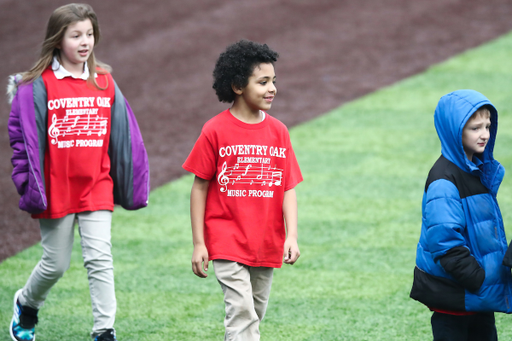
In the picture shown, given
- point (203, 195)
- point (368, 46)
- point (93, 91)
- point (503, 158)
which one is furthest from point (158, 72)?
point (203, 195)

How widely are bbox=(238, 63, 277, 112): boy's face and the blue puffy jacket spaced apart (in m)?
0.81

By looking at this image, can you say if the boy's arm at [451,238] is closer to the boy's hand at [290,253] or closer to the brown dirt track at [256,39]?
the boy's hand at [290,253]

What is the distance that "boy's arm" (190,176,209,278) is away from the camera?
11.0 ft

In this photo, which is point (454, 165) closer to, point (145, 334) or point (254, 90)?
point (254, 90)

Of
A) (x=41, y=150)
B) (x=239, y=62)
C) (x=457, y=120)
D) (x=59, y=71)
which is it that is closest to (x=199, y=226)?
(x=239, y=62)

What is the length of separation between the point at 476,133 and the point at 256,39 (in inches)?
376

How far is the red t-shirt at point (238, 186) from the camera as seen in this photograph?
3.40 meters

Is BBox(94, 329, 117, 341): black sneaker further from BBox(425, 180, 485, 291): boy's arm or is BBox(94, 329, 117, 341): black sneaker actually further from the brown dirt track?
the brown dirt track

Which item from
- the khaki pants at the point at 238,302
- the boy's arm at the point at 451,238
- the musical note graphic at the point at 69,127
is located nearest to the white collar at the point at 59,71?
the musical note graphic at the point at 69,127

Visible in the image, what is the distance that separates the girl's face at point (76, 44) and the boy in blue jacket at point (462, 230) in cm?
204

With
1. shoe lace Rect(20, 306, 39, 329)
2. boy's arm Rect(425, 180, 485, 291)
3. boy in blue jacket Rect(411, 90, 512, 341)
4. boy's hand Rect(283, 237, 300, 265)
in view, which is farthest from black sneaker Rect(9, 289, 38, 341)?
boy's arm Rect(425, 180, 485, 291)

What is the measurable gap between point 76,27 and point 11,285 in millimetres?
2224

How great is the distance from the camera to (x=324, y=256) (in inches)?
228

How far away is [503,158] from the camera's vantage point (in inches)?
316
